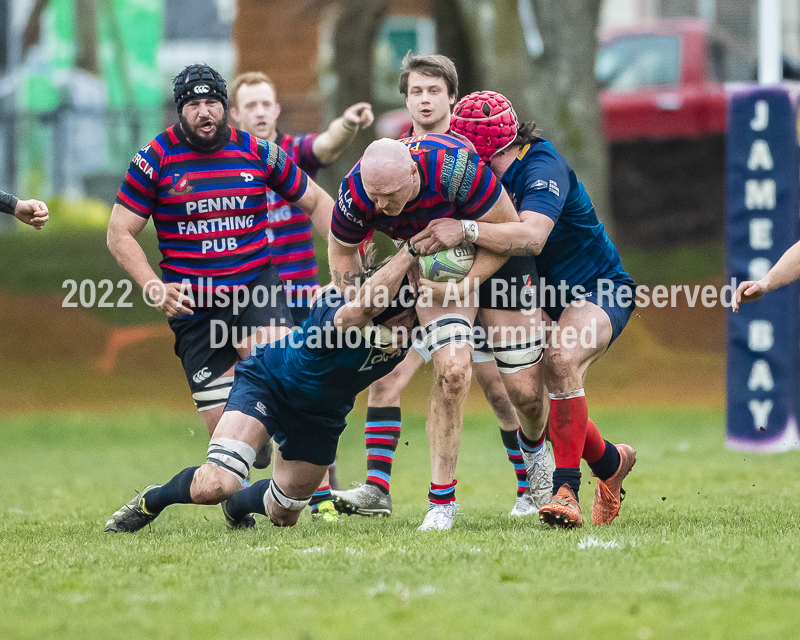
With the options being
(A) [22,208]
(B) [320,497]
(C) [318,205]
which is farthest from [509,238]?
(A) [22,208]

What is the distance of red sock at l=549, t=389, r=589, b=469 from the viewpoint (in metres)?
5.22

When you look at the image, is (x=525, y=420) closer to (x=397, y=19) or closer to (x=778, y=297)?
(x=778, y=297)

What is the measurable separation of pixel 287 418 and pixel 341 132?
227 cm

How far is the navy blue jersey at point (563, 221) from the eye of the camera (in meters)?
5.23

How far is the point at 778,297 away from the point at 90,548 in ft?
20.6

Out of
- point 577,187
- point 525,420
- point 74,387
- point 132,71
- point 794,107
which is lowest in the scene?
point 74,387

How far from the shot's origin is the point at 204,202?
5805 millimetres

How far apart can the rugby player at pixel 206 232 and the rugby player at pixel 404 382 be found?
2.21 ft

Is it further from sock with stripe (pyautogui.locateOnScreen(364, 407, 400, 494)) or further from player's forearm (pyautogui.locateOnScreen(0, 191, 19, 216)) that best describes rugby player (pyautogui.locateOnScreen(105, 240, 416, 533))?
player's forearm (pyautogui.locateOnScreen(0, 191, 19, 216))

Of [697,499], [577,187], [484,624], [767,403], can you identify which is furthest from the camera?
[767,403]

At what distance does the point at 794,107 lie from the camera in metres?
9.23

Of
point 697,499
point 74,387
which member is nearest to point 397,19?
point 74,387

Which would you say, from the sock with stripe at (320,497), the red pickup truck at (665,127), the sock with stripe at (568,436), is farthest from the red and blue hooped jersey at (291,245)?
the red pickup truck at (665,127)

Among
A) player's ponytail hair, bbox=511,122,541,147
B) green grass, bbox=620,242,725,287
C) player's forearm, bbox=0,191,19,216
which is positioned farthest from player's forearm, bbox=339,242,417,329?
green grass, bbox=620,242,725,287
